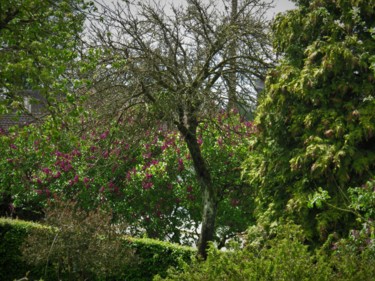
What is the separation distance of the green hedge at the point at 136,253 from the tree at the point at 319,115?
2659mm

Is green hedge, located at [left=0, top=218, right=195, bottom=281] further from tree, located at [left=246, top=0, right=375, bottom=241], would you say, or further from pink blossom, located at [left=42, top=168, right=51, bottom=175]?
tree, located at [left=246, top=0, right=375, bottom=241]

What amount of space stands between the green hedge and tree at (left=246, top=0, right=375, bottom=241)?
2.66m

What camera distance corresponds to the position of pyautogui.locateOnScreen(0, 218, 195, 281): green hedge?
38.6ft

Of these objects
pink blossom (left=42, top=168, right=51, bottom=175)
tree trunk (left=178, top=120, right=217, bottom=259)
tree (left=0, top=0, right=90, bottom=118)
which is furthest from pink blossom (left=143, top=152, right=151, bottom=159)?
tree (left=0, top=0, right=90, bottom=118)

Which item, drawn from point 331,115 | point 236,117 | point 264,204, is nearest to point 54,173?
point 236,117

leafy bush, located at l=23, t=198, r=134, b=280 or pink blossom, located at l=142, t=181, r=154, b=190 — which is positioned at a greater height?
pink blossom, located at l=142, t=181, r=154, b=190

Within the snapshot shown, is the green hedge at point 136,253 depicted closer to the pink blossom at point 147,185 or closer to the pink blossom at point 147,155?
the pink blossom at point 147,185

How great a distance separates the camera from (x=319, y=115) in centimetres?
914

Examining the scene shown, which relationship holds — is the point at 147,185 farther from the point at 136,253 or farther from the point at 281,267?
the point at 281,267

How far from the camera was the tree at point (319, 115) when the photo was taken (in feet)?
28.7

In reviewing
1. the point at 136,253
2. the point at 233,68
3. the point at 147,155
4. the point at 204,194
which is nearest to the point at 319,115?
the point at 233,68

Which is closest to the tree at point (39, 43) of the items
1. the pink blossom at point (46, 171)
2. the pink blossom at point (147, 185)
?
the pink blossom at point (147, 185)

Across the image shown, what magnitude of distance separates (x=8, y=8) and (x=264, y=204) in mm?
5241

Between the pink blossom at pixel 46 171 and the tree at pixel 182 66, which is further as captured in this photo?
the pink blossom at pixel 46 171
